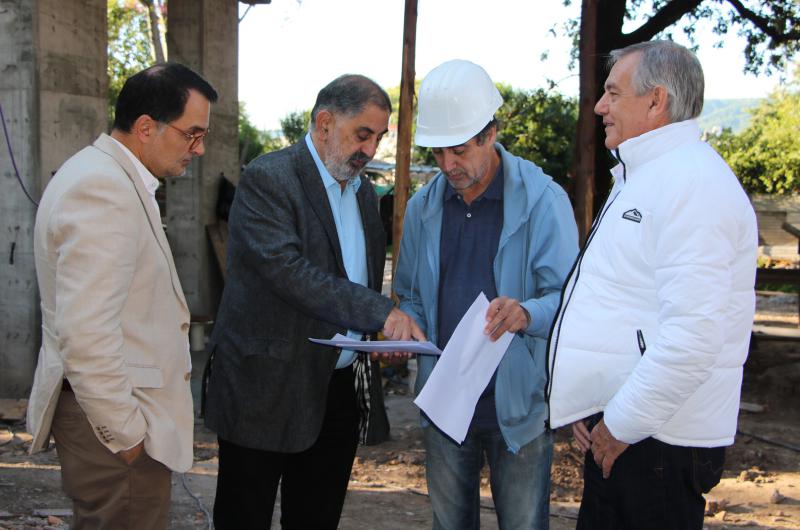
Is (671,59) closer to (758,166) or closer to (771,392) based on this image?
(771,392)

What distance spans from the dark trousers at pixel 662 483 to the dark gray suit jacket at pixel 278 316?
1014mm

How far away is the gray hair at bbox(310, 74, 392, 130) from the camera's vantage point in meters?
3.07

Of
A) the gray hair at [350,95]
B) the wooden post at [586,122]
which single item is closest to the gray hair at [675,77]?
the gray hair at [350,95]

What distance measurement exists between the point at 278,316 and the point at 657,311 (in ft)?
4.64

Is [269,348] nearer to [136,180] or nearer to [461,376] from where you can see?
[461,376]

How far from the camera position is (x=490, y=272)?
3008mm

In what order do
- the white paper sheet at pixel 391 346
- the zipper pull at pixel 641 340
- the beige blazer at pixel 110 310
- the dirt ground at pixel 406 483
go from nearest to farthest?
the zipper pull at pixel 641 340
the beige blazer at pixel 110 310
the white paper sheet at pixel 391 346
the dirt ground at pixel 406 483

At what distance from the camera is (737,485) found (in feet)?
19.8

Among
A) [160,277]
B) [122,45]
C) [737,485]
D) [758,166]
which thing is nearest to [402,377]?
[737,485]

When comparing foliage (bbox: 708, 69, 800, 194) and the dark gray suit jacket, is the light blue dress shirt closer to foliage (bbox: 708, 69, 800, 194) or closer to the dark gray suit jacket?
the dark gray suit jacket

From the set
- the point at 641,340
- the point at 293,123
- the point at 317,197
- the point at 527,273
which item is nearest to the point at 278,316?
the point at 317,197

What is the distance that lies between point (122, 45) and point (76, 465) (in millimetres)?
33994

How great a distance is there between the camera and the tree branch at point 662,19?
9969 millimetres

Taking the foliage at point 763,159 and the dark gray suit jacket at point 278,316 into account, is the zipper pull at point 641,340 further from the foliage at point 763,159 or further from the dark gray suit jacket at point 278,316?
the foliage at point 763,159
